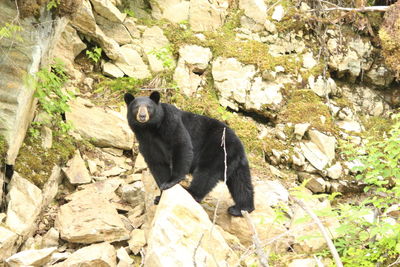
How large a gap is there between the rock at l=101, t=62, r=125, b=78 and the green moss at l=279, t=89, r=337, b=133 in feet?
10.5

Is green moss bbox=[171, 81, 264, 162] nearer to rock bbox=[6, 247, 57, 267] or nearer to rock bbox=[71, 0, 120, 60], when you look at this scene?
rock bbox=[71, 0, 120, 60]

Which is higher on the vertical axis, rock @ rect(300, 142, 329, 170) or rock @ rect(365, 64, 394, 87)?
rock @ rect(365, 64, 394, 87)

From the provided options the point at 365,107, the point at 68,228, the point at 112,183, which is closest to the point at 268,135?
the point at 365,107

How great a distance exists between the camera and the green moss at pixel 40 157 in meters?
5.77

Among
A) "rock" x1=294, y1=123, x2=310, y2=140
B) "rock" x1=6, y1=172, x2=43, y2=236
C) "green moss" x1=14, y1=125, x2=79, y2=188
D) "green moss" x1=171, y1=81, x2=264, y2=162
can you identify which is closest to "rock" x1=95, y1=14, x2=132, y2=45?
"green moss" x1=171, y1=81, x2=264, y2=162

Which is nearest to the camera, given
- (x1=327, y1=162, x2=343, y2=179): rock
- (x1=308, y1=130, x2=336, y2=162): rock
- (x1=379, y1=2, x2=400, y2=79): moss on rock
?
(x1=327, y1=162, x2=343, y2=179): rock

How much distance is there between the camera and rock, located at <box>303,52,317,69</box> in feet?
31.6

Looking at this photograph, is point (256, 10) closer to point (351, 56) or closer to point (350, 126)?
point (351, 56)

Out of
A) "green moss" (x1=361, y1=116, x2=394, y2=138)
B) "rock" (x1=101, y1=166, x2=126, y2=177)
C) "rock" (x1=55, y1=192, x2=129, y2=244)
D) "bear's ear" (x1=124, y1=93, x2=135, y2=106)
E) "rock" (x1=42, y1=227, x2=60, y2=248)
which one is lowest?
"rock" (x1=42, y1=227, x2=60, y2=248)

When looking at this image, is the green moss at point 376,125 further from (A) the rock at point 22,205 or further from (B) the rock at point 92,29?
(A) the rock at point 22,205

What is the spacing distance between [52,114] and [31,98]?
0.97m

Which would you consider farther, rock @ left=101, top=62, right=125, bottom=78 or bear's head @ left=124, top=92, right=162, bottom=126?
rock @ left=101, top=62, right=125, bottom=78

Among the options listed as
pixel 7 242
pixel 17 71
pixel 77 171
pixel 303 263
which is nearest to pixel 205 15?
pixel 77 171

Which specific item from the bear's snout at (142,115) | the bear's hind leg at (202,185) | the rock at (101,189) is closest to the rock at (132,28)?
the rock at (101,189)
